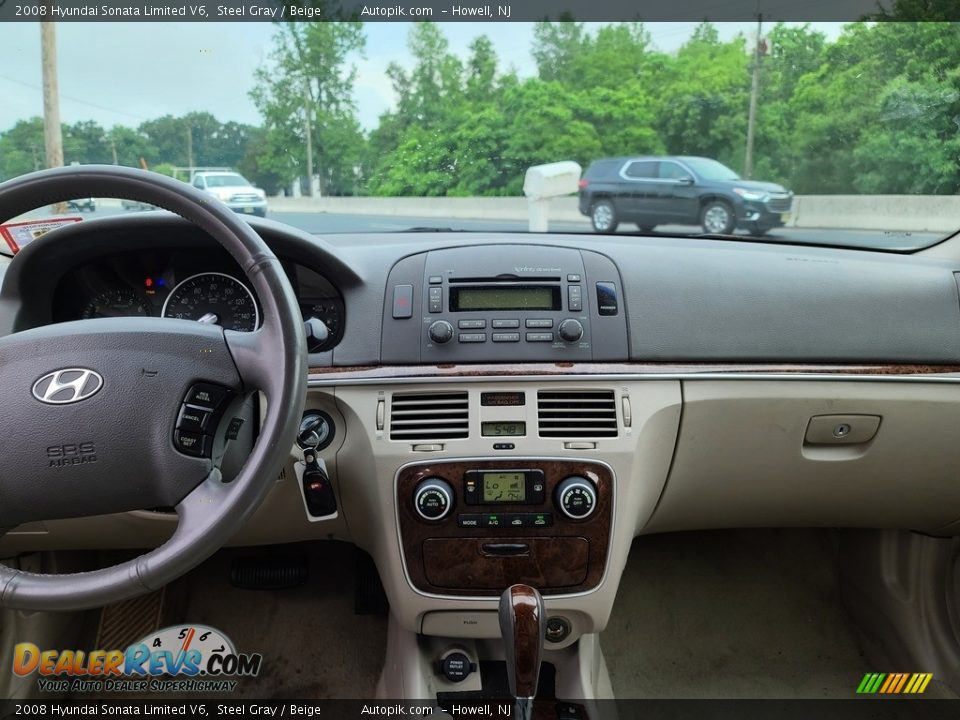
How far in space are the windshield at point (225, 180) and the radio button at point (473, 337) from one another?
0.73 meters

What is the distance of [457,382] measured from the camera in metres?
1.79

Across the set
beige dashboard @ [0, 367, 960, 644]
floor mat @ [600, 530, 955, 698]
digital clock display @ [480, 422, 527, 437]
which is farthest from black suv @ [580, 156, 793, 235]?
floor mat @ [600, 530, 955, 698]

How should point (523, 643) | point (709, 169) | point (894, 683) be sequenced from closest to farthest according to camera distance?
point (523, 643) < point (894, 683) < point (709, 169)

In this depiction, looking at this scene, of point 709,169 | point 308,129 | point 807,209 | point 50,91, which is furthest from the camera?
point 709,169

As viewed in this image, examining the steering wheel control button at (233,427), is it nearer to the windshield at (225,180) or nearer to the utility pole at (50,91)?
the windshield at (225,180)

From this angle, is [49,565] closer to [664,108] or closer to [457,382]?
[457,382]

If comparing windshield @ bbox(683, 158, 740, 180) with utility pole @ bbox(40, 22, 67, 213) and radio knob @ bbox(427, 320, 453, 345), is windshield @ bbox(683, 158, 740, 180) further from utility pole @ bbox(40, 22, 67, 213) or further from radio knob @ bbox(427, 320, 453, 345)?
utility pole @ bbox(40, 22, 67, 213)

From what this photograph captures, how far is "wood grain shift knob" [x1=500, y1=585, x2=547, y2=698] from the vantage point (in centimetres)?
158

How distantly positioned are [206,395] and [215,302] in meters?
0.74

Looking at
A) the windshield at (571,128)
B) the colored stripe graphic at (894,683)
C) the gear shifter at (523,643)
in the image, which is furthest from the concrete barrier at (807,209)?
the colored stripe graphic at (894,683)

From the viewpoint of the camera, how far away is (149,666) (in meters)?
2.41

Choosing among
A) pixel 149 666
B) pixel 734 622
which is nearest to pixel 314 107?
pixel 149 666

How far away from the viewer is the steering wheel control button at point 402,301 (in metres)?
1.92

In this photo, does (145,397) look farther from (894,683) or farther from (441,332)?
(894,683)
